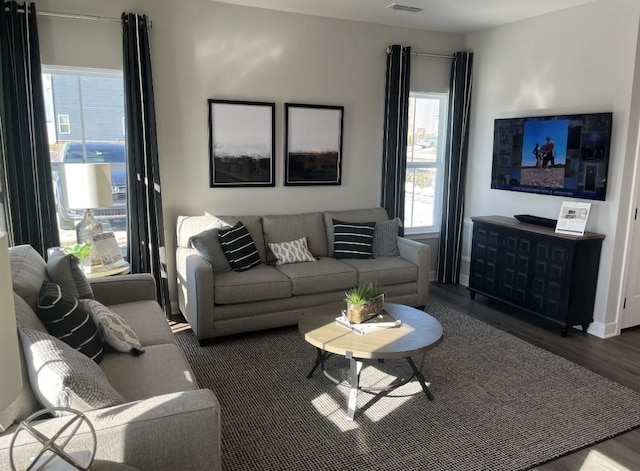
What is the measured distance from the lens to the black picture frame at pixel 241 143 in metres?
4.48

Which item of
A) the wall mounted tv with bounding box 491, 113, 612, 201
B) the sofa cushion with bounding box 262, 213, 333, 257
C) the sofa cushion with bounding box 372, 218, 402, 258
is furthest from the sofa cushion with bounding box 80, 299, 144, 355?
the wall mounted tv with bounding box 491, 113, 612, 201

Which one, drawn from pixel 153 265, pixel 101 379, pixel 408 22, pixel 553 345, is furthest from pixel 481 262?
pixel 101 379

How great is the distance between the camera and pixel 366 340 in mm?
2848

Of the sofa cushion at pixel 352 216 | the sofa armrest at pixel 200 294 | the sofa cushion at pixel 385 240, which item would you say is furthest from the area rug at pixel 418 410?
the sofa cushion at pixel 352 216

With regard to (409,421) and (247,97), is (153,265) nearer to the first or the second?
(247,97)

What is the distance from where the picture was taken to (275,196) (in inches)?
191

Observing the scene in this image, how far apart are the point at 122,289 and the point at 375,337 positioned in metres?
1.70

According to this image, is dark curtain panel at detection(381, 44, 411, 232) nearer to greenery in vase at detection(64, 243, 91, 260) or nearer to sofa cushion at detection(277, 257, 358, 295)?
sofa cushion at detection(277, 257, 358, 295)

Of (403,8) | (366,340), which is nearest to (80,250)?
(366,340)

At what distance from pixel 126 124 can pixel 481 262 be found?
3.50 m

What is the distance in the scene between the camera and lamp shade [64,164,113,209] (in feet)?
11.4

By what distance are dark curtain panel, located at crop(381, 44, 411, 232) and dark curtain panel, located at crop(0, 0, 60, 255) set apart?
3.11 m

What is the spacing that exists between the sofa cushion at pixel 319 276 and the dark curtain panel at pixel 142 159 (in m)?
1.10

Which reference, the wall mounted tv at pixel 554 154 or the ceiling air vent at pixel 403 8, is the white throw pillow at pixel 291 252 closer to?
the wall mounted tv at pixel 554 154
